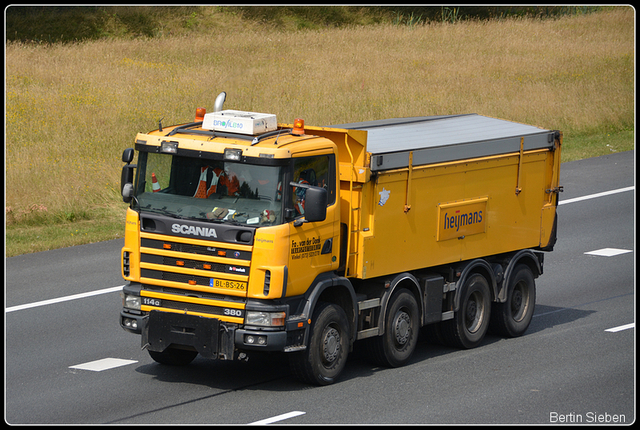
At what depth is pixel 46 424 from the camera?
8820 mm

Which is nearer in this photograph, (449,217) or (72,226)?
(449,217)

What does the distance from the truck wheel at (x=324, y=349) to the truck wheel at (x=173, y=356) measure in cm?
148

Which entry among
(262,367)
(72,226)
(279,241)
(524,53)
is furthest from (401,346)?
(524,53)

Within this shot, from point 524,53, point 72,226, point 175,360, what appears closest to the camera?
point 175,360

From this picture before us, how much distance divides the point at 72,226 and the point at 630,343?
11.4 meters

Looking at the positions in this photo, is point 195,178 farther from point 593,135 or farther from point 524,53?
point 524,53

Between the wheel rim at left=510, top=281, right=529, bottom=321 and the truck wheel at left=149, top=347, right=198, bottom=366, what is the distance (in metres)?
4.70

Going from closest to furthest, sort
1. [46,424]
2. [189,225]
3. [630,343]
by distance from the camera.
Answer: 1. [46,424]
2. [189,225]
3. [630,343]

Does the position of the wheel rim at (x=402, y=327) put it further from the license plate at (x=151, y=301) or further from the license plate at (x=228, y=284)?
the license plate at (x=151, y=301)

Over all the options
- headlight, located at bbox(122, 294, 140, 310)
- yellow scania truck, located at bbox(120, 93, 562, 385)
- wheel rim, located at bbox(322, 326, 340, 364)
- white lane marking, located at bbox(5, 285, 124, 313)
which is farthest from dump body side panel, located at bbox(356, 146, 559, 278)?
white lane marking, located at bbox(5, 285, 124, 313)

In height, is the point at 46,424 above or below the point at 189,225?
below

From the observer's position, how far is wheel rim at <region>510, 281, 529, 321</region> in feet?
42.1

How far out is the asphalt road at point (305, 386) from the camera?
9.15 metres

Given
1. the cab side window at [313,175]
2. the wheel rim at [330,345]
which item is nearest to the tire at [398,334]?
the wheel rim at [330,345]
